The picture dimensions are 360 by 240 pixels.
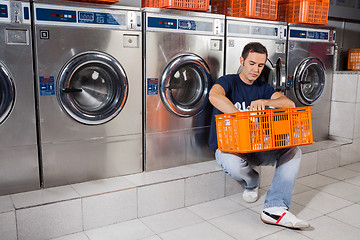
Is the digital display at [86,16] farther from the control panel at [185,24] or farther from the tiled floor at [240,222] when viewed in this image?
the tiled floor at [240,222]

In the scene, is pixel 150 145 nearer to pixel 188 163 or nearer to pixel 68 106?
pixel 188 163

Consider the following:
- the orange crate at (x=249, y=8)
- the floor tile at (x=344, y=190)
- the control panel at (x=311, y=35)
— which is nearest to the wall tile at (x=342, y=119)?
the control panel at (x=311, y=35)

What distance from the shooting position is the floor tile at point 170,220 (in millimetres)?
2637

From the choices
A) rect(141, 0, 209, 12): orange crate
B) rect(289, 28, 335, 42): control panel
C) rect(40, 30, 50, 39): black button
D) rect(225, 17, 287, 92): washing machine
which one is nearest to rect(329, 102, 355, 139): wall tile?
rect(289, 28, 335, 42): control panel

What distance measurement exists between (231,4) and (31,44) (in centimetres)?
220

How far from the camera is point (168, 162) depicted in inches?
129

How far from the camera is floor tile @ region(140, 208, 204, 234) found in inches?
104

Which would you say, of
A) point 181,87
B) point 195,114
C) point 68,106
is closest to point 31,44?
point 68,106

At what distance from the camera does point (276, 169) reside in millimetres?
2752

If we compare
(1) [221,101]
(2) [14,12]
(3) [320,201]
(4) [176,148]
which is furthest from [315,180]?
(2) [14,12]

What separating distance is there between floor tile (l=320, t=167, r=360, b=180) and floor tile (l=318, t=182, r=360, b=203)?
0.78 feet

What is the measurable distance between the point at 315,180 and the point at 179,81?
186 cm

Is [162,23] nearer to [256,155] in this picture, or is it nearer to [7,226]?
[256,155]

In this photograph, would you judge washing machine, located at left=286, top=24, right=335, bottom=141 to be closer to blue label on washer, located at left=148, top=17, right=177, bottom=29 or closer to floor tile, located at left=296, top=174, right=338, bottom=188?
floor tile, located at left=296, top=174, right=338, bottom=188
